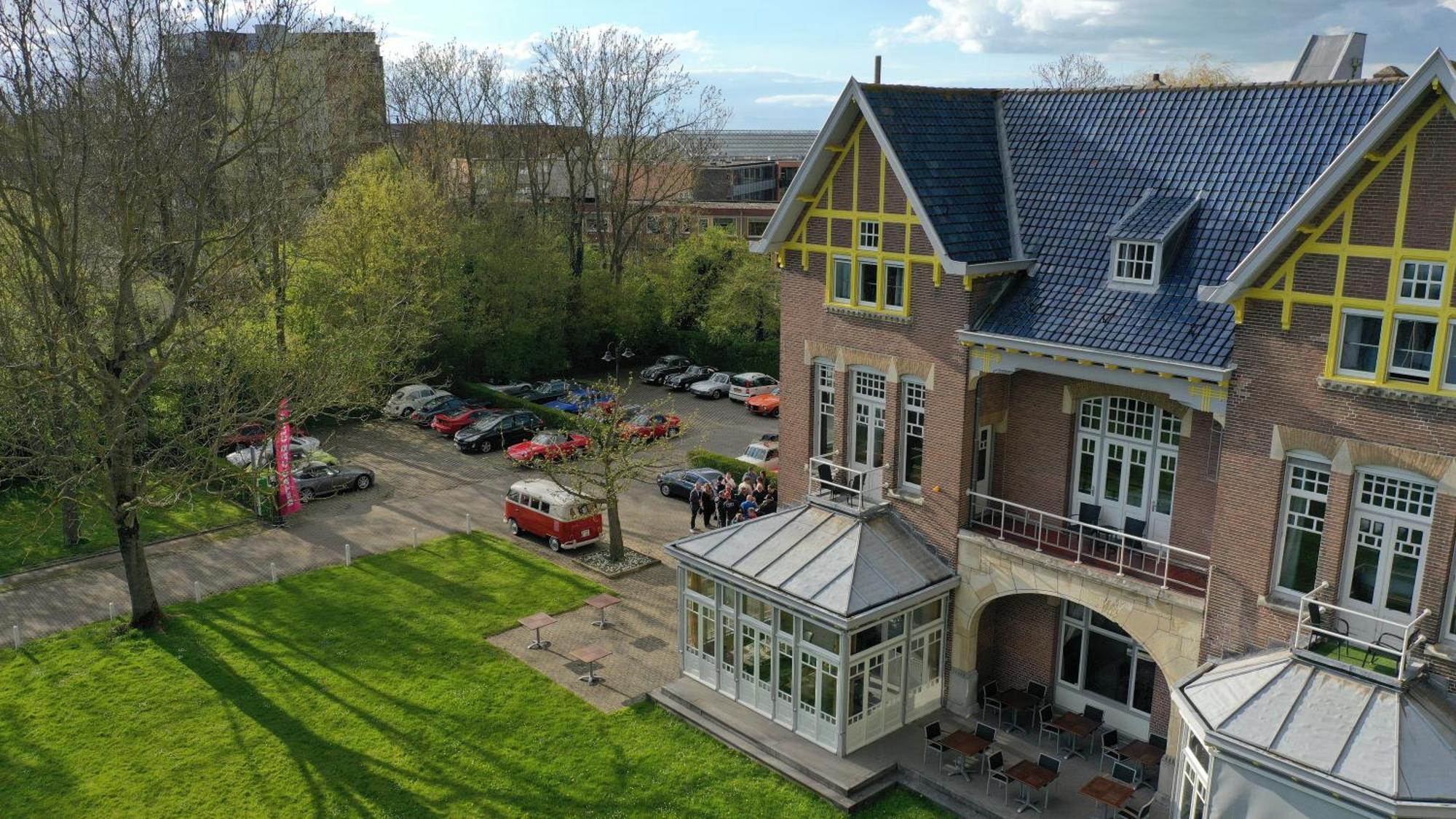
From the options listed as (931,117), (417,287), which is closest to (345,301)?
(417,287)

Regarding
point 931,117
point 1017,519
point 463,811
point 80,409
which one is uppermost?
point 931,117

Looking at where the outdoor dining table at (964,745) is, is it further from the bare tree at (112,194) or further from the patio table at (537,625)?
the bare tree at (112,194)

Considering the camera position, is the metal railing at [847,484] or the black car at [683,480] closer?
the metal railing at [847,484]

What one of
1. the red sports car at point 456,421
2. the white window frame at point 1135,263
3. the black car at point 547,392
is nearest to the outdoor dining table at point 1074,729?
the white window frame at point 1135,263

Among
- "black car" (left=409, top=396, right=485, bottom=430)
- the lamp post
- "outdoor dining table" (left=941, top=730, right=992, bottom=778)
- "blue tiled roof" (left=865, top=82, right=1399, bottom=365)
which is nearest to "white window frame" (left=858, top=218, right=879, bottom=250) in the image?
"blue tiled roof" (left=865, top=82, right=1399, bottom=365)

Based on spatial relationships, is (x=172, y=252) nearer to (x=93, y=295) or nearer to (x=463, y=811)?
(x=93, y=295)

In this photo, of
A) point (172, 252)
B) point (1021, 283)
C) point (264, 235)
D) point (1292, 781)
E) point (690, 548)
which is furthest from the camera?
point (264, 235)

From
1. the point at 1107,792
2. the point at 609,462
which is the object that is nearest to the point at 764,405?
the point at 609,462

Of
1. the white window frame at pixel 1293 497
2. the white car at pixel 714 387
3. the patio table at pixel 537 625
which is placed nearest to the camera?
the white window frame at pixel 1293 497
